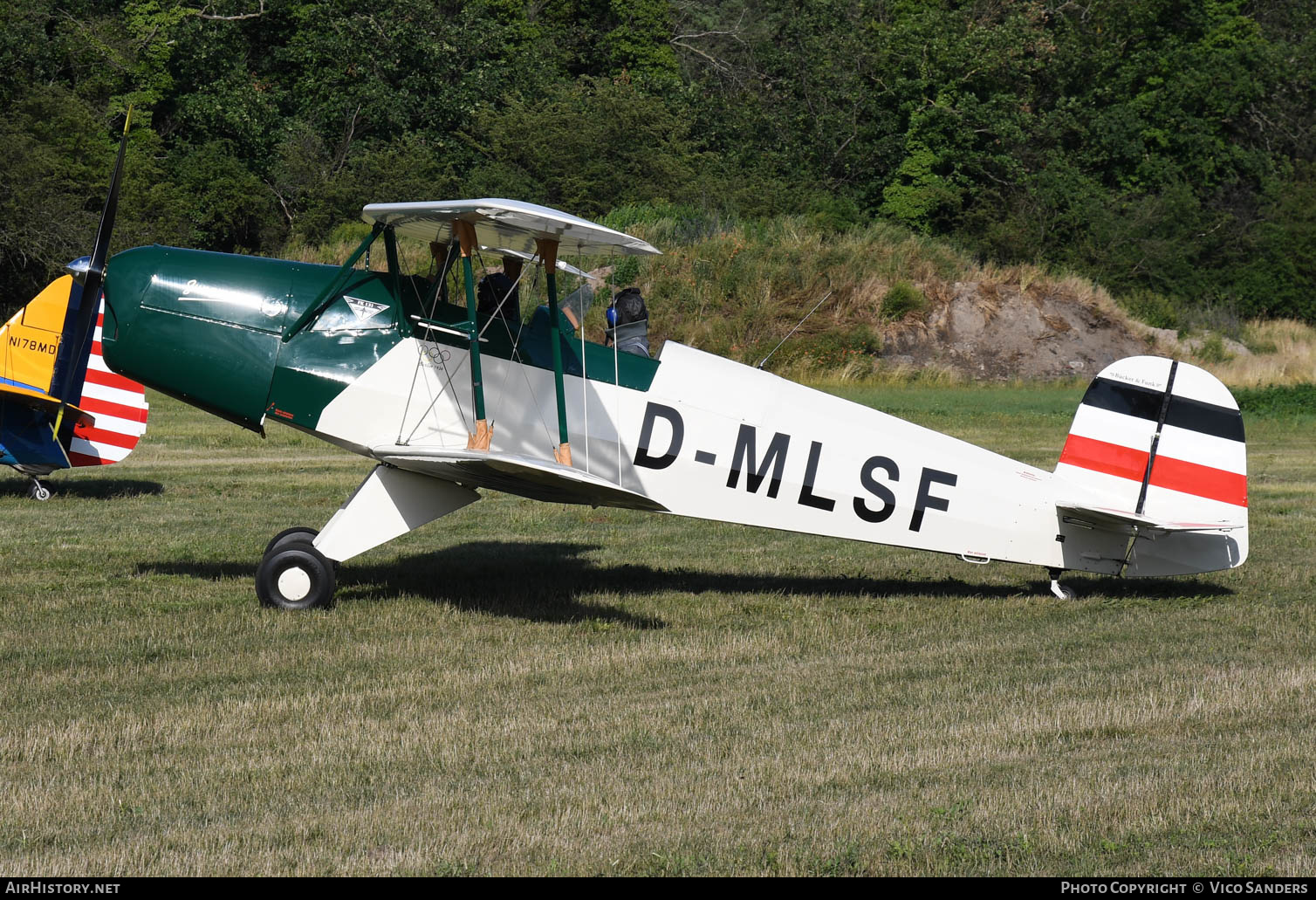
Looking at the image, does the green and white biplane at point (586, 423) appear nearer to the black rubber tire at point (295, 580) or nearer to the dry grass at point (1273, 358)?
the black rubber tire at point (295, 580)

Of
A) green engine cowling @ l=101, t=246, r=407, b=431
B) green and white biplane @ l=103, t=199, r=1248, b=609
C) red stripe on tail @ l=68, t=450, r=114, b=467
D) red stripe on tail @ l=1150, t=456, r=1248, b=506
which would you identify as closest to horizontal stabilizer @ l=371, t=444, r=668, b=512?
green and white biplane @ l=103, t=199, r=1248, b=609

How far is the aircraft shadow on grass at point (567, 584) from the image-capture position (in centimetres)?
863

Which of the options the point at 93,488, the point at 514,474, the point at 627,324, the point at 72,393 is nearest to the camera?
the point at 514,474

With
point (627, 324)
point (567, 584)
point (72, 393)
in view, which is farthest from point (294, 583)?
point (72, 393)

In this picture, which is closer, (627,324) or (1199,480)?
(1199,480)

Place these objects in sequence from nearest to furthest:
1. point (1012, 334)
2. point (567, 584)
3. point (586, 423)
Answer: point (586, 423), point (567, 584), point (1012, 334)

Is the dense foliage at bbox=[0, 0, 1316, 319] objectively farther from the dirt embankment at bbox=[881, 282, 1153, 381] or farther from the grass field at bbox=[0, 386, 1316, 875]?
the grass field at bbox=[0, 386, 1316, 875]

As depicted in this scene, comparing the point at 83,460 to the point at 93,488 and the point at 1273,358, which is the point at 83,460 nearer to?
the point at 93,488

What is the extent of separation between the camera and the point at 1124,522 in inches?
334

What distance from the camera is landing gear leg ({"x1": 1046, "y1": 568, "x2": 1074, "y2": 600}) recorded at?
8844mm

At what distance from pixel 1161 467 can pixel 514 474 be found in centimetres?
441

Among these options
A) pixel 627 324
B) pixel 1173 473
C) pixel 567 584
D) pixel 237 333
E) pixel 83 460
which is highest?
pixel 627 324

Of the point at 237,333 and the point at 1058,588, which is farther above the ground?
the point at 237,333

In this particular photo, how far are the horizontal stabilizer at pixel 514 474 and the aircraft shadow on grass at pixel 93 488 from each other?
6.31 meters
